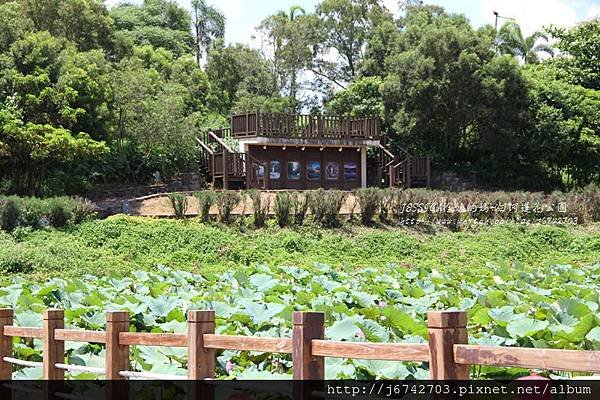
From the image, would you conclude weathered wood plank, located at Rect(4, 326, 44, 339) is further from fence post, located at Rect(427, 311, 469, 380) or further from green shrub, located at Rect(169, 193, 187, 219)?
green shrub, located at Rect(169, 193, 187, 219)

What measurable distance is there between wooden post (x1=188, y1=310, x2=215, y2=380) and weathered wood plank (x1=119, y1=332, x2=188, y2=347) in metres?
0.12

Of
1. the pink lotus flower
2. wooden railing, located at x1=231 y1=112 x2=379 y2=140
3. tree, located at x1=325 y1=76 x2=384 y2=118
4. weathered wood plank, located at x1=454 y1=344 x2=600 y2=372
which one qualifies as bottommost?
the pink lotus flower

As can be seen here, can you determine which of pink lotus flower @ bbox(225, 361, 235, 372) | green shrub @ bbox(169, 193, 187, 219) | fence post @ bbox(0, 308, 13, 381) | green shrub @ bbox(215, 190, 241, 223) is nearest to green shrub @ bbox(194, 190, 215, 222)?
green shrub @ bbox(215, 190, 241, 223)

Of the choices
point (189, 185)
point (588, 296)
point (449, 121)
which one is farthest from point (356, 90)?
point (588, 296)

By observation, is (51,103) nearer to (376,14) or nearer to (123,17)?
(376,14)

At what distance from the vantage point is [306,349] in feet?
13.4

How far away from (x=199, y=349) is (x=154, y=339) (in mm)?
478

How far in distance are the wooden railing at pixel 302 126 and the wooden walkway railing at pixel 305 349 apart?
72.6 feet

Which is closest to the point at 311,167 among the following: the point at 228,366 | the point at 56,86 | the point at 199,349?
the point at 56,86

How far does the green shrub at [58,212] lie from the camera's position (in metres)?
21.0

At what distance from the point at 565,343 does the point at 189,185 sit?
78.7 ft

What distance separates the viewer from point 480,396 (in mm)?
4121

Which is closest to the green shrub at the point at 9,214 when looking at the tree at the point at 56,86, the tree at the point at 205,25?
the tree at the point at 56,86

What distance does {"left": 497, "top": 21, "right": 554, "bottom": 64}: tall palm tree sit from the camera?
41.7 meters
